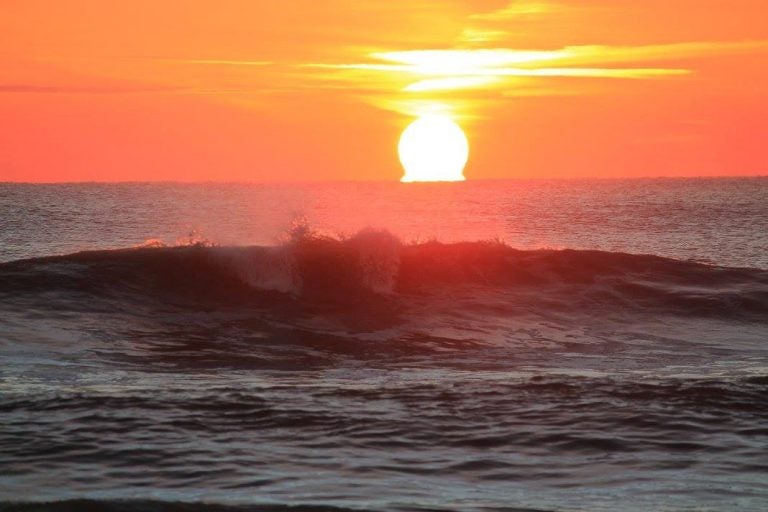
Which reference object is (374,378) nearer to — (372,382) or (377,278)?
(372,382)

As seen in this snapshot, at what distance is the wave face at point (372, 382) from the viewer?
9383 millimetres

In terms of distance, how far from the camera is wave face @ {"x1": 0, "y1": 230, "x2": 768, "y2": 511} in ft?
30.8

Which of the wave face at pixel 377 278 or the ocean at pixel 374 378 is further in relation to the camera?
the wave face at pixel 377 278

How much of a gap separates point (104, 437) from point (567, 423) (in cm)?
460

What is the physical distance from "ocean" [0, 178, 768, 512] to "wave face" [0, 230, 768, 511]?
44 mm

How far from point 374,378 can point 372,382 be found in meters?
0.45

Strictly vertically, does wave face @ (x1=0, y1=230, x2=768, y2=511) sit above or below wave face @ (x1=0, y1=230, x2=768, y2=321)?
below

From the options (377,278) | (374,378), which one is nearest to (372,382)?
(374,378)

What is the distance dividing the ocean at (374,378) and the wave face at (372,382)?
44 millimetres

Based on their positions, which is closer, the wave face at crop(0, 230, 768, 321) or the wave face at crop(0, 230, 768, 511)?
the wave face at crop(0, 230, 768, 511)

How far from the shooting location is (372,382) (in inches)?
568

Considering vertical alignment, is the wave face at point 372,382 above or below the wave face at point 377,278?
below

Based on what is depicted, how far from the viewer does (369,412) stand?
12.1 metres

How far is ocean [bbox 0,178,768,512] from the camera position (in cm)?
937
